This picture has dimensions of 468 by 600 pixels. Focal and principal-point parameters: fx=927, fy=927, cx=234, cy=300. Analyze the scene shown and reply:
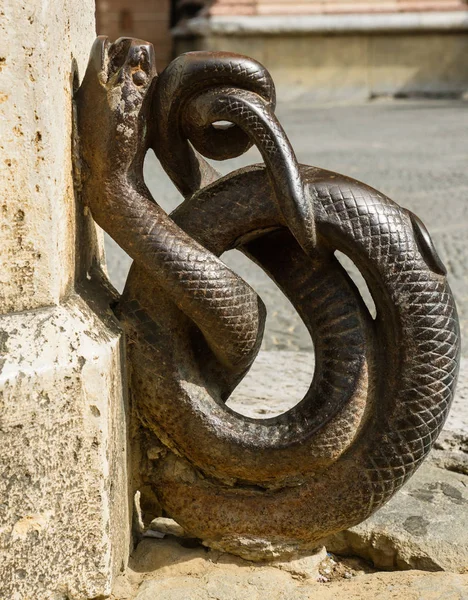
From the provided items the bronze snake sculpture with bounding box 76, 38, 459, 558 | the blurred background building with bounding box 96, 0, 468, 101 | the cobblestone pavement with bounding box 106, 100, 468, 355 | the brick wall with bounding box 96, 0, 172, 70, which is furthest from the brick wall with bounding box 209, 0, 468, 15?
the bronze snake sculpture with bounding box 76, 38, 459, 558

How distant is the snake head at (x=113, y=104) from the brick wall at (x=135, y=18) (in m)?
11.5

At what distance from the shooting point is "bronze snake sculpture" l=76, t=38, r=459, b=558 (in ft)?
5.34

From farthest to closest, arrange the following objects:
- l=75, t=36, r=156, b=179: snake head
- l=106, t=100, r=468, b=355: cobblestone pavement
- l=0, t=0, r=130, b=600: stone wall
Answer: l=106, t=100, r=468, b=355: cobblestone pavement < l=75, t=36, r=156, b=179: snake head < l=0, t=0, r=130, b=600: stone wall

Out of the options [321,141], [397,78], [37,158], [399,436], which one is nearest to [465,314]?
[399,436]

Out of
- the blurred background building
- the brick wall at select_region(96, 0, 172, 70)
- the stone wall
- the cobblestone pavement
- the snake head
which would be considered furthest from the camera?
the brick wall at select_region(96, 0, 172, 70)

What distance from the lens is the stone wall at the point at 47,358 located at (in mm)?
1454

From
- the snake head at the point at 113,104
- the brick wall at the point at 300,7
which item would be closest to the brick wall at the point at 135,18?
the brick wall at the point at 300,7

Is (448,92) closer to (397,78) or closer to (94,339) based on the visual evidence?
(397,78)

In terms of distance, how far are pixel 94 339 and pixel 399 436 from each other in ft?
1.89

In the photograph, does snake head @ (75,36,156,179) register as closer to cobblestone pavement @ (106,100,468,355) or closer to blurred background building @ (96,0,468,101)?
cobblestone pavement @ (106,100,468,355)

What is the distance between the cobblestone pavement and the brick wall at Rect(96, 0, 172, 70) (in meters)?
3.73

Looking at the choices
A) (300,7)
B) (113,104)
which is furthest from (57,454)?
(300,7)

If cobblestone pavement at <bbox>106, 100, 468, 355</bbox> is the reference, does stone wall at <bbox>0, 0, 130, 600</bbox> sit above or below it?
above

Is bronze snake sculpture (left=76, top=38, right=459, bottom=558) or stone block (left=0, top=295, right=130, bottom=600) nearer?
stone block (left=0, top=295, right=130, bottom=600)
